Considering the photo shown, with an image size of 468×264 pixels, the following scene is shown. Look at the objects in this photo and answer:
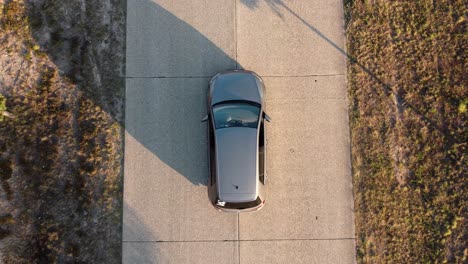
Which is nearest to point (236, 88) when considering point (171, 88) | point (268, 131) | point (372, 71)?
point (268, 131)

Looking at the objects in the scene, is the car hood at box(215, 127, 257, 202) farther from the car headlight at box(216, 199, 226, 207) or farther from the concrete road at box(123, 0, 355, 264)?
the concrete road at box(123, 0, 355, 264)

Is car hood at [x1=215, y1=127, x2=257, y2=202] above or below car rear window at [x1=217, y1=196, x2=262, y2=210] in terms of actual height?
above

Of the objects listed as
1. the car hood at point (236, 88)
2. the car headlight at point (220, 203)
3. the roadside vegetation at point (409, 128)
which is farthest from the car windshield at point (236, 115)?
the roadside vegetation at point (409, 128)

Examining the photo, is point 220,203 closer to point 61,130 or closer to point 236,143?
point 236,143

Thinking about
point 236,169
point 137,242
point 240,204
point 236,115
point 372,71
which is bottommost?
point 137,242

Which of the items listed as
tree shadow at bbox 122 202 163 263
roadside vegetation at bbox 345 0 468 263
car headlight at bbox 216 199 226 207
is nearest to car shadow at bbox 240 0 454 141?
roadside vegetation at bbox 345 0 468 263

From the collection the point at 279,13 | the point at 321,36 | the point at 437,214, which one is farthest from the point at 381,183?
the point at 279,13
